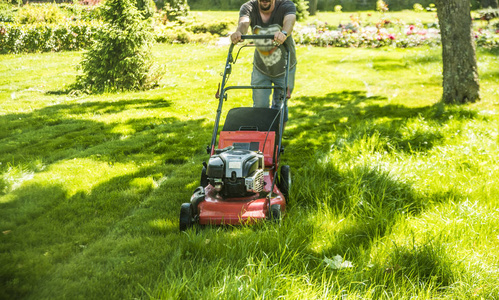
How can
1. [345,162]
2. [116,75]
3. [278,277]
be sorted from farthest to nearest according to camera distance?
[116,75], [345,162], [278,277]

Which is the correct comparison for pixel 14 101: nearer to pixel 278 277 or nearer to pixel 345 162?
pixel 345 162

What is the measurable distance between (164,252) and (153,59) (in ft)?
23.5

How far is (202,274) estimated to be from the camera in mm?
2430

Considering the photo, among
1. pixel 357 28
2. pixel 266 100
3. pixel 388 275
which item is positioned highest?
pixel 357 28

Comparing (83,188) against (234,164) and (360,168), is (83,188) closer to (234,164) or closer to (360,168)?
(234,164)

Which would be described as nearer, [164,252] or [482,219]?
[164,252]

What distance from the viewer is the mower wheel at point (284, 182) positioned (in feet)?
11.7

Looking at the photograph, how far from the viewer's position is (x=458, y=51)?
6.54 metres

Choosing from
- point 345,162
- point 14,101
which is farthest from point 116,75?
point 345,162

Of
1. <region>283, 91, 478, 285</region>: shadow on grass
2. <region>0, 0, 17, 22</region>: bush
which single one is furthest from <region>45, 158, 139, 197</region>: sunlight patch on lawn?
<region>0, 0, 17, 22</region>: bush

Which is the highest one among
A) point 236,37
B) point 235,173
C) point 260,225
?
point 236,37

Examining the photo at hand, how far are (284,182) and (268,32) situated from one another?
1.49 m

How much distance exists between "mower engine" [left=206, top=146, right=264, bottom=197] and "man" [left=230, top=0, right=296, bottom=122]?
105 centimetres

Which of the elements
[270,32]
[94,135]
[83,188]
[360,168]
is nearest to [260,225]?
[360,168]
